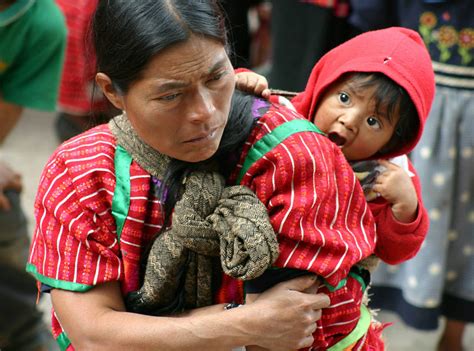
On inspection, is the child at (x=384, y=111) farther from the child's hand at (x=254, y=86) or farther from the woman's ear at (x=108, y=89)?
the woman's ear at (x=108, y=89)

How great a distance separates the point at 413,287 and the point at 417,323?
0.50 ft

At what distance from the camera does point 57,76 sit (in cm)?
311

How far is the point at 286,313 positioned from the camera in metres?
1.55

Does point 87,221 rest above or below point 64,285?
above

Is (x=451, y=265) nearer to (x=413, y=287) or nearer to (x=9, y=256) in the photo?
(x=413, y=287)

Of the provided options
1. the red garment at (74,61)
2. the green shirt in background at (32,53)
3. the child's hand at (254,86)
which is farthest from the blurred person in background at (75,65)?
the child's hand at (254,86)

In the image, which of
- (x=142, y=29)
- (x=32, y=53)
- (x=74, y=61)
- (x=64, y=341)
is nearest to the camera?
(x=142, y=29)

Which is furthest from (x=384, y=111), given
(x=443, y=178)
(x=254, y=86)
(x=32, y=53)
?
(x=32, y=53)

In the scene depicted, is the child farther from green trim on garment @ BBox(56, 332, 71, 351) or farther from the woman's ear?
green trim on garment @ BBox(56, 332, 71, 351)

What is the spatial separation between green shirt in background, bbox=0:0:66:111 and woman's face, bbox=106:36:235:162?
1530mm

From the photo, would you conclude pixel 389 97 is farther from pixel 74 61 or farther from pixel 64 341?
pixel 74 61

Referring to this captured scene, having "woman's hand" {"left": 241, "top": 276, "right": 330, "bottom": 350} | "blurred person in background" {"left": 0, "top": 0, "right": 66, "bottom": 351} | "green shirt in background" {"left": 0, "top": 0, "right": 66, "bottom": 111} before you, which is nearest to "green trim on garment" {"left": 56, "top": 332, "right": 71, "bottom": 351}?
"woman's hand" {"left": 241, "top": 276, "right": 330, "bottom": 350}

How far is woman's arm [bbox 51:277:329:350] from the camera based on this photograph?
1521 mm

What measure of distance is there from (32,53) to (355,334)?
1862 mm
